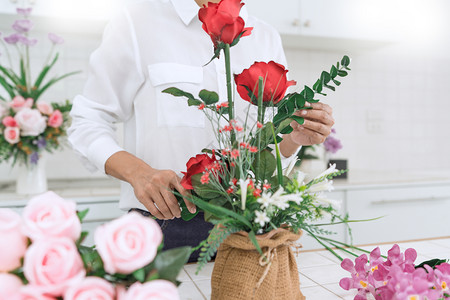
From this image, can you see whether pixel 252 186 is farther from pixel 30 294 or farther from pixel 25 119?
pixel 25 119

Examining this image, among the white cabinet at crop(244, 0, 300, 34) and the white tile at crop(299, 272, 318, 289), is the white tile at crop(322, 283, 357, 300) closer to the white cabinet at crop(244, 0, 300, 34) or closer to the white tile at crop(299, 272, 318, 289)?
the white tile at crop(299, 272, 318, 289)

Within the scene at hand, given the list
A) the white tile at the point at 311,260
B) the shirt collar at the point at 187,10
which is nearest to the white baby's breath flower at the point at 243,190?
the white tile at the point at 311,260

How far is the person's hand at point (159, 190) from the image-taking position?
66 cm

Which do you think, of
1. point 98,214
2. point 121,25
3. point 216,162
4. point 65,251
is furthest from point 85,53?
point 65,251

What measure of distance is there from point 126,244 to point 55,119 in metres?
1.48

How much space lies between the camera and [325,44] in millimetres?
2348

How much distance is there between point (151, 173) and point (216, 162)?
23 cm

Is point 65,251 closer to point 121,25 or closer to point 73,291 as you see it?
point 73,291

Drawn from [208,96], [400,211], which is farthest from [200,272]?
[400,211]

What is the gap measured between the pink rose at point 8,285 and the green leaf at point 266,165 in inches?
11.7

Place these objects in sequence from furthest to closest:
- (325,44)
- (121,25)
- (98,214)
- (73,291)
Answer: (325,44), (98,214), (121,25), (73,291)

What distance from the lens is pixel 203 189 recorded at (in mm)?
522

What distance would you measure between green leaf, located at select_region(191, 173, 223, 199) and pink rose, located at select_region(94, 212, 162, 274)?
0.62ft

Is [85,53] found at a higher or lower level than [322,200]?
higher
